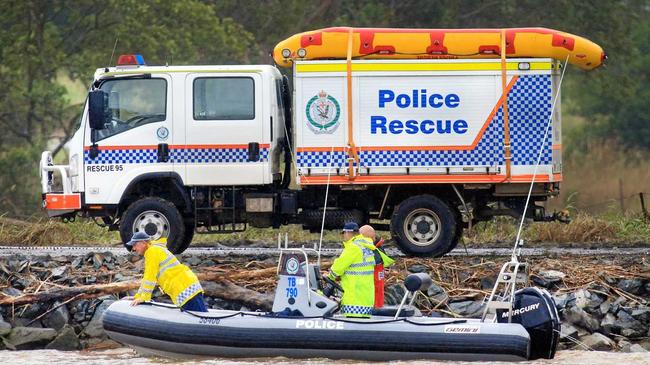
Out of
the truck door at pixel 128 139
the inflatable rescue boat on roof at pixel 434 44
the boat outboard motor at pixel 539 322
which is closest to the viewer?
the boat outboard motor at pixel 539 322

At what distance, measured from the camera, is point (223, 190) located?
18000 millimetres

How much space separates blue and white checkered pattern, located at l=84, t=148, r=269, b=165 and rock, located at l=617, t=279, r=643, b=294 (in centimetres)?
472

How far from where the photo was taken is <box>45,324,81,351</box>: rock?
49.7 feet

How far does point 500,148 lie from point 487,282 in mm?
1969

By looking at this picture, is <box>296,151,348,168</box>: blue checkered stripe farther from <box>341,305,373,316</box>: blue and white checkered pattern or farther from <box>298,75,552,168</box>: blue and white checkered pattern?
<box>341,305,373,316</box>: blue and white checkered pattern

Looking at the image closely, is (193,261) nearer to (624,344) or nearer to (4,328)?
(4,328)

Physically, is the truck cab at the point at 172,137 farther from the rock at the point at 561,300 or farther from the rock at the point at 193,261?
the rock at the point at 561,300

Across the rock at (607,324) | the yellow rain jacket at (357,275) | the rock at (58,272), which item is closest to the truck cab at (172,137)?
the rock at (58,272)

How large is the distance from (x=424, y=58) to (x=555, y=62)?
1676 millimetres

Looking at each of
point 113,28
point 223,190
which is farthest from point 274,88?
point 113,28

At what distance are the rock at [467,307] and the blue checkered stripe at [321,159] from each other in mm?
2586

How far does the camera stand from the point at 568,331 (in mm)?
15258

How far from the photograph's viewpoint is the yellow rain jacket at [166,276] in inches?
540

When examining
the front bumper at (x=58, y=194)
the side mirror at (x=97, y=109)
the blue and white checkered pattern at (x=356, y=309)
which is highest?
the side mirror at (x=97, y=109)
